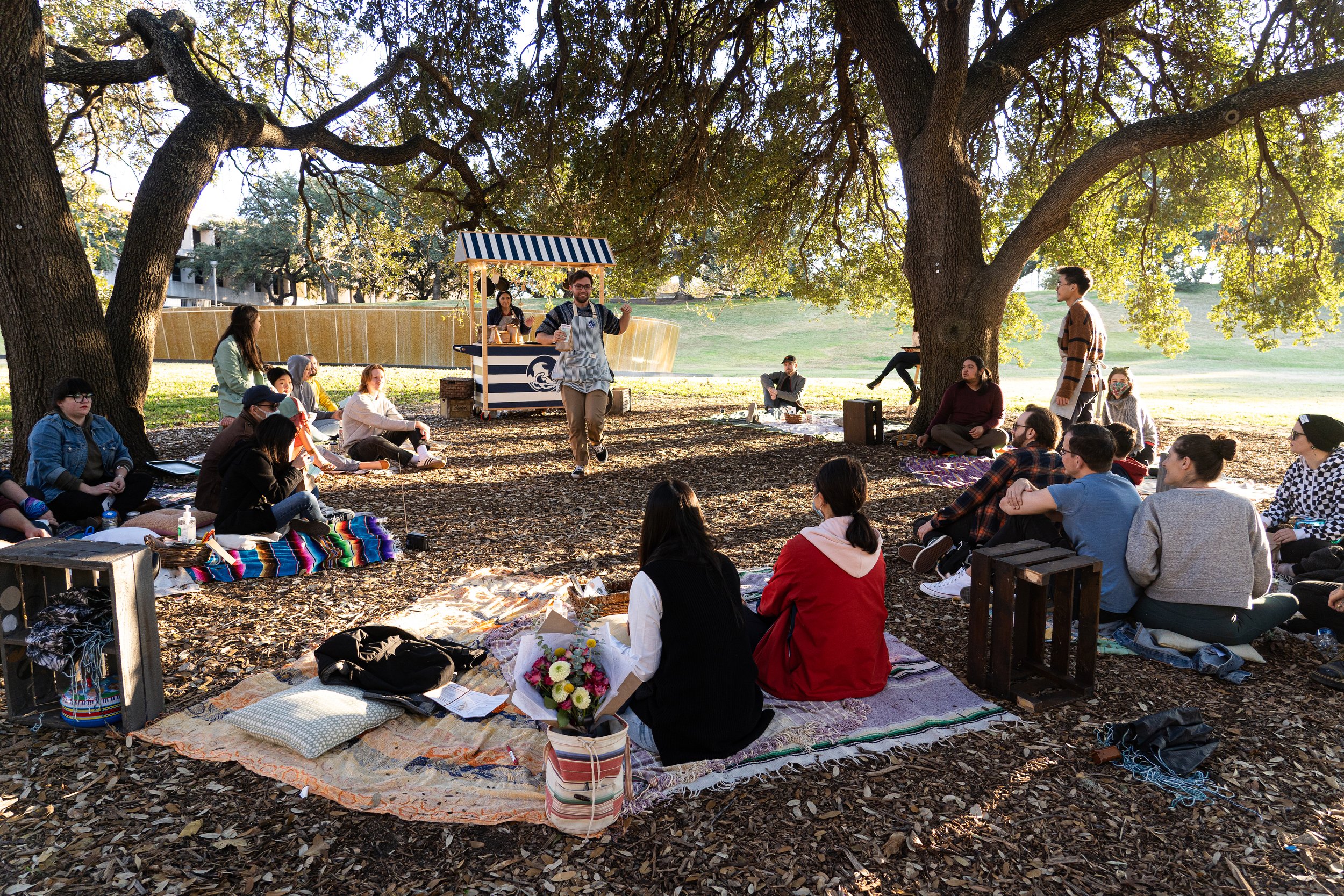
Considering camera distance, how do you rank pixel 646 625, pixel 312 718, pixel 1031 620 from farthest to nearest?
pixel 1031 620 < pixel 312 718 < pixel 646 625

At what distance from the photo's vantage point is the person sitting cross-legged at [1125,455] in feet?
18.1

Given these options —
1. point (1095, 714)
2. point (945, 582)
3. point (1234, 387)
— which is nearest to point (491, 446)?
point (945, 582)

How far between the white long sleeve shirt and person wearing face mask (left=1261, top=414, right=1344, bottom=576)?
160 inches

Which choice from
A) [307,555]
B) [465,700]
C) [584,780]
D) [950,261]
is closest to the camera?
[584,780]

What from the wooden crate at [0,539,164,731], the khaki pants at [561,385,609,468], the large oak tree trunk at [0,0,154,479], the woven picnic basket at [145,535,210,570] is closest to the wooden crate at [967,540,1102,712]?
the wooden crate at [0,539,164,731]

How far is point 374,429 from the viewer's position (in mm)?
8422

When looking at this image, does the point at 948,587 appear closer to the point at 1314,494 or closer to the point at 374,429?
the point at 1314,494

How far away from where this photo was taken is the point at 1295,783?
288 centimetres

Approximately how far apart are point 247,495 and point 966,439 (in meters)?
7.05

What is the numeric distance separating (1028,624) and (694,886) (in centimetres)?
205

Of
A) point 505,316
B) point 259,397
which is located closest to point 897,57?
point 505,316

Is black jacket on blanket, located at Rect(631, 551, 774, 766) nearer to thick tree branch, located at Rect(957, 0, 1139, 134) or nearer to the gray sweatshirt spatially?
the gray sweatshirt

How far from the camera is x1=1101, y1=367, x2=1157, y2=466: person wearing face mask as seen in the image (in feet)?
24.8

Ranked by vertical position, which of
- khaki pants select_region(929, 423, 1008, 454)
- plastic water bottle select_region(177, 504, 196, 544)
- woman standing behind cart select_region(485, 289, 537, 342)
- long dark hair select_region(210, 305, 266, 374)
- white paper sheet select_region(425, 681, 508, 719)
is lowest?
white paper sheet select_region(425, 681, 508, 719)
